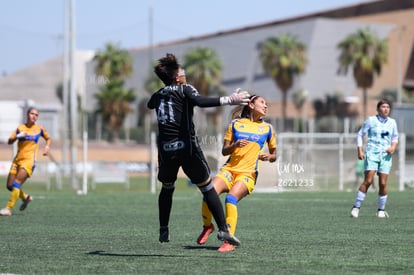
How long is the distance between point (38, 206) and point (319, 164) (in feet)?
62.9

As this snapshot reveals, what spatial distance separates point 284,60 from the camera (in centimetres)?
7950

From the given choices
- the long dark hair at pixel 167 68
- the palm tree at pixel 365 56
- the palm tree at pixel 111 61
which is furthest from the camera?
the palm tree at pixel 111 61

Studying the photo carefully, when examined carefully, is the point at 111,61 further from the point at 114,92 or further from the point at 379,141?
the point at 379,141

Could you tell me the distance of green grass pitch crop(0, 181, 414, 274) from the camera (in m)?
9.18

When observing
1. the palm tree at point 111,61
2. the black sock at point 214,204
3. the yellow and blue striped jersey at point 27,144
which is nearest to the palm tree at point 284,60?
the palm tree at point 111,61

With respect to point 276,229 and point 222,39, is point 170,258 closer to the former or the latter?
point 276,229

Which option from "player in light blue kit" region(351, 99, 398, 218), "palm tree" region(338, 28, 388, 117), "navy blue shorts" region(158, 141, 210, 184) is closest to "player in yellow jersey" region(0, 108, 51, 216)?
"player in light blue kit" region(351, 99, 398, 218)

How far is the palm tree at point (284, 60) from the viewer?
261ft

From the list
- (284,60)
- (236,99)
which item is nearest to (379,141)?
(236,99)

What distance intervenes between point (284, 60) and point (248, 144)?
6877 centimetres

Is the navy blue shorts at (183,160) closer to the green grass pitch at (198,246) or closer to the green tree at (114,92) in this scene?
the green grass pitch at (198,246)

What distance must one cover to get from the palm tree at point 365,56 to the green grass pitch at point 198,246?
186 feet

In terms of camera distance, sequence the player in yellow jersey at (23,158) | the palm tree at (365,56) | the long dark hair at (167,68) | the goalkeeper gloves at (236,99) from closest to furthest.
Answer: the goalkeeper gloves at (236,99) → the long dark hair at (167,68) → the player in yellow jersey at (23,158) → the palm tree at (365,56)

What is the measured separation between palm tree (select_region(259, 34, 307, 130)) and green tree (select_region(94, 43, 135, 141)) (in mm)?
14834
